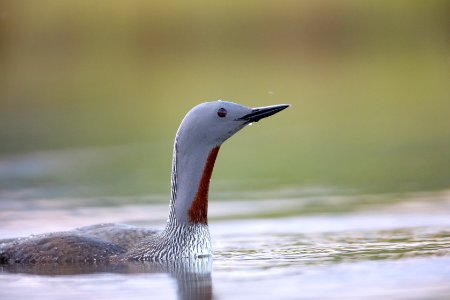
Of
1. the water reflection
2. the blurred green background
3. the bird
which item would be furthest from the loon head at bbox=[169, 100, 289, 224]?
the blurred green background

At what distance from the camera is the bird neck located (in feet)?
30.1

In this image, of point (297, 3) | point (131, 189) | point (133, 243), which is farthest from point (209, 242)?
point (297, 3)

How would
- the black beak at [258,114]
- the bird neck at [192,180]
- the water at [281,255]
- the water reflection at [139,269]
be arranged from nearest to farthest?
1. the water at [281,255]
2. the water reflection at [139,269]
3. the black beak at [258,114]
4. the bird neck at [192,180]

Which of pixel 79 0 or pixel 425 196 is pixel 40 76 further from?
pixel 425 196

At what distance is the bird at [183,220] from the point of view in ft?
30.0

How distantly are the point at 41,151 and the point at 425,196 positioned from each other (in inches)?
239

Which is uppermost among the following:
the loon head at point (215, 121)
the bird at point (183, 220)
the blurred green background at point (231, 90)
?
the blurred green background at point (231, 90)

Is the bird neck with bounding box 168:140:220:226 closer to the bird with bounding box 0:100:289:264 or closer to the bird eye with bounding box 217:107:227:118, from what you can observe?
the bird with bounding box 0:100:289:264

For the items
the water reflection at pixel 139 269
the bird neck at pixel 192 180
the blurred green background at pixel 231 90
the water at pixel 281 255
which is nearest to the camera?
the water at pixel 281 255

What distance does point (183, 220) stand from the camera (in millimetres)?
9281

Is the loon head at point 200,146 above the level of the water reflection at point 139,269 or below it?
above

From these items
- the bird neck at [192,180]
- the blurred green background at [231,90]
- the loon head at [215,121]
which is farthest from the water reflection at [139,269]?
the blurred green background at [231,90]

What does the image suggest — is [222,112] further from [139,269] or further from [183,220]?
[139,269]

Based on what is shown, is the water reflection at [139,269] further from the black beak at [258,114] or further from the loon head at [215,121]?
the black beak at [258,114]
